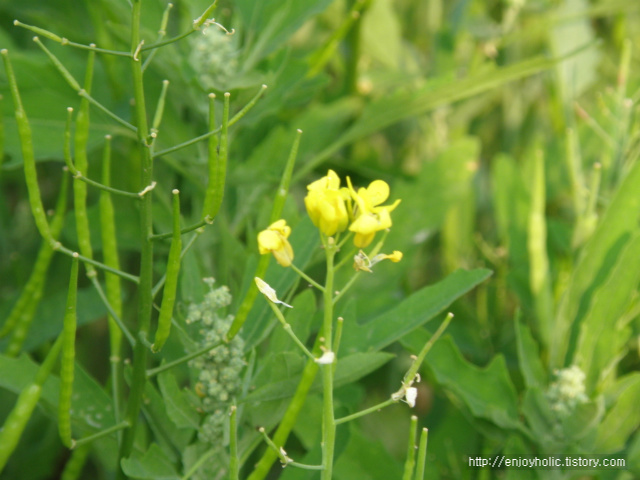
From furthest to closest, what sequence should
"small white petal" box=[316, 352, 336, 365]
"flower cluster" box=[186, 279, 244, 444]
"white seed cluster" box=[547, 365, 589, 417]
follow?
"white seed cluster" box=[547, 365, 589, 417] → "flower cluster" box=[186, 279, 244, 444] → "small white petal" box=[316, 352, 336, 365]

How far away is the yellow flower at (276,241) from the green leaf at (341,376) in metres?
0.10

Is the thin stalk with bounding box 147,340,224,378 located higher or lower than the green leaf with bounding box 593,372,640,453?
higher

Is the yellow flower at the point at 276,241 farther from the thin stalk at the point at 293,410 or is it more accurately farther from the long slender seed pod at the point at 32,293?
the long slender seed pod at the point at 32,293

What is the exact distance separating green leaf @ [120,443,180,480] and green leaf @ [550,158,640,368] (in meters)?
0.38

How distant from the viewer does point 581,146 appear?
0.92m

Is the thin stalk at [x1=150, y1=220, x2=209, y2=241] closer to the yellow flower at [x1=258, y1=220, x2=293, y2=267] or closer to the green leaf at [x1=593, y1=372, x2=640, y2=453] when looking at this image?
the yellow flower at [x1=258, y1=220, x2=293, y2=267]

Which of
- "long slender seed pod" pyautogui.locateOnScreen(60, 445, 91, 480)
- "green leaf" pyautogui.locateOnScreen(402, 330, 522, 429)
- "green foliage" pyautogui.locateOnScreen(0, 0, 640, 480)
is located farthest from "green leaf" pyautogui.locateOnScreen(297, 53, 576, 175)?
"long slender seed pod" pyautogui.locateOnScreen(60, 445, 91, 480)

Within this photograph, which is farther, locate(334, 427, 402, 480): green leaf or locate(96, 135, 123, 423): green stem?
locate(334, 427, 402, 480): green leaf

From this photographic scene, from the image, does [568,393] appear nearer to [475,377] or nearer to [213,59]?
[475,377]

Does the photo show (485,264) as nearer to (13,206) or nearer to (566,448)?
(566,448)

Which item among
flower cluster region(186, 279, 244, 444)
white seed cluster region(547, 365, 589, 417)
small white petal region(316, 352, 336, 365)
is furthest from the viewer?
white seed cluster region(547, 365, 589, 417)

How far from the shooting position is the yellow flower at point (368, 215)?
1.26ft

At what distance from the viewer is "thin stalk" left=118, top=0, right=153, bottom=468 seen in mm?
414

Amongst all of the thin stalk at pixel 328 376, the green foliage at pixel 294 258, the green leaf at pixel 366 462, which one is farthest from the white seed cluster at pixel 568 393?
the thin stalk at pixel 328 376
